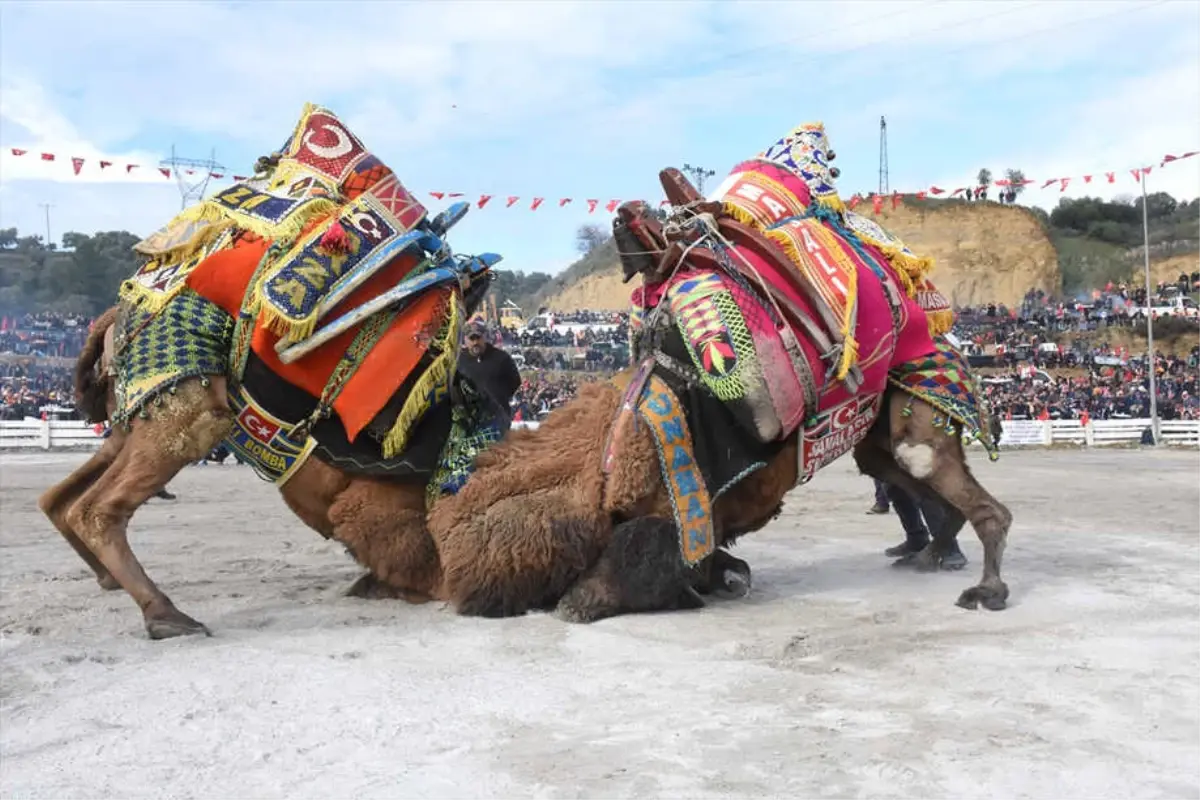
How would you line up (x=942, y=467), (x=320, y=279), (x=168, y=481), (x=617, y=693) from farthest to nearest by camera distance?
(x=942, y=467)
(x=168, y=481)
(x=320, y=279)
(x=617, y=693)

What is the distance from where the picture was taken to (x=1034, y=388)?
34219 millimetres

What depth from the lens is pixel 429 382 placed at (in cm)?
504

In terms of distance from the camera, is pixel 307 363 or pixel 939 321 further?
pixel 939 321

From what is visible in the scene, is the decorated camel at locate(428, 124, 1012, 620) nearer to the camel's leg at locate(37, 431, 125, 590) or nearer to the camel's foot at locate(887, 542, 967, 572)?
the camel's foot at locate(887, 542, 967, 572)

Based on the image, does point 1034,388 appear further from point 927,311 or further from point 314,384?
point 314,384

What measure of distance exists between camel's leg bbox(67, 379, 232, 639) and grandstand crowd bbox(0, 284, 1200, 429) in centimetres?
1837

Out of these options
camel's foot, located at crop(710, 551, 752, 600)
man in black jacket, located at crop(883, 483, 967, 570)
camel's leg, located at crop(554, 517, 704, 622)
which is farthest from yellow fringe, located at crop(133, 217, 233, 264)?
man in black jacket, located at crop(883, 483, 967, 570)

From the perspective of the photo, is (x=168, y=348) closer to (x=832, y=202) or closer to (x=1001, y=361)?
(x=832, y=202)

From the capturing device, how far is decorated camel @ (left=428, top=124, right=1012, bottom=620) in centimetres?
490

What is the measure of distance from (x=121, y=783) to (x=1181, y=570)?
5.91 m

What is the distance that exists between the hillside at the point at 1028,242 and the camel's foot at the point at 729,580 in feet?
203

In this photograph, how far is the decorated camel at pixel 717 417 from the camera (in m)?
4.90

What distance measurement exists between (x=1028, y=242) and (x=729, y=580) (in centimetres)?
7073

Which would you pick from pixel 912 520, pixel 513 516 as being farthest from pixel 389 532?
pixel 912 520
